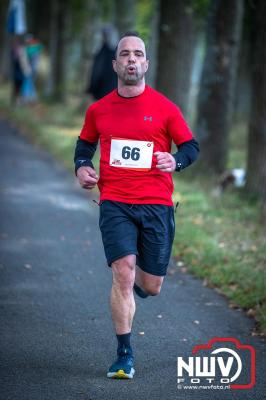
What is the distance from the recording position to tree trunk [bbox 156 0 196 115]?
58.4 feet

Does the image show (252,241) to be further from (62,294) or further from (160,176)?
(160,176)

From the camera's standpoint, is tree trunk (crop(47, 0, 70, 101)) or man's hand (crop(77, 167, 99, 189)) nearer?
man's hand (crop(77, 167, 99, 189))

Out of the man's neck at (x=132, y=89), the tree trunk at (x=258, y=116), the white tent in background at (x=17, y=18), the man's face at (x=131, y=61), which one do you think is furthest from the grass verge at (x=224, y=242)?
the white tent in background at (x=17, y=18)

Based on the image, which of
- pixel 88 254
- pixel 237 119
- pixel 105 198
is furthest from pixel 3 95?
pixel 105 198

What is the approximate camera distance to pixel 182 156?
6531mm

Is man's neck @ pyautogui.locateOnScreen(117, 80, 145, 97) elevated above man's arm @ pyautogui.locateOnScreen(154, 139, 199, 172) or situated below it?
above

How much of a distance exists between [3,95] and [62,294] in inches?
1040

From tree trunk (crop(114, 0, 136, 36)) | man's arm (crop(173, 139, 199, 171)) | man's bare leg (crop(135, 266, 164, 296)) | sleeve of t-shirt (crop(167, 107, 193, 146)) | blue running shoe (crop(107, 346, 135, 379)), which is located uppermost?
sleeve of t-shirt (crop(167, 107, 193, 146))

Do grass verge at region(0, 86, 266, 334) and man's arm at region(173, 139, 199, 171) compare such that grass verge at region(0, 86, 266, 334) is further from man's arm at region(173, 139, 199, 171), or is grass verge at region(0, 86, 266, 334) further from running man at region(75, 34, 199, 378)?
man's arm at region(173, 139, 199, 171)

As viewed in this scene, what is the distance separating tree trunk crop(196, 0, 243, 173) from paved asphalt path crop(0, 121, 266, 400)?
413 cm

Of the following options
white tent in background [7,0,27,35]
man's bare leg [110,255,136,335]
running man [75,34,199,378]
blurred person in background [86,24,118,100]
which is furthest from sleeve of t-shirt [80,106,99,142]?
white tent in background [7,0,27,35]

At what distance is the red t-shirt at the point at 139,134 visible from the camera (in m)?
6.45

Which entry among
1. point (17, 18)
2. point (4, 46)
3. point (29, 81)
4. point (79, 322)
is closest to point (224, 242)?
point (79, 322)

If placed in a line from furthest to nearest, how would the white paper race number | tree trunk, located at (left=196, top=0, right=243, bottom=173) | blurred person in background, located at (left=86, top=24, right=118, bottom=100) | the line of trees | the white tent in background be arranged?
the white tent in background
blurred person in background, located at (left=86, top=24, right=118, bottom=100)
tree trunk, located at (left=196, top=0, right=243, bottom=173)
the line of trees
the white paper race number
